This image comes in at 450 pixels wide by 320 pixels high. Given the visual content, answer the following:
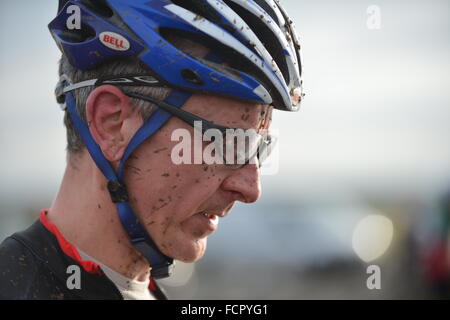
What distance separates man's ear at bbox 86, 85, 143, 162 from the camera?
3.23 m

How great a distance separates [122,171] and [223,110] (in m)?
0.68

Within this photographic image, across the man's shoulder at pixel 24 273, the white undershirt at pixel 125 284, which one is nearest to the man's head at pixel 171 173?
the white undershirt at pixel 125 284

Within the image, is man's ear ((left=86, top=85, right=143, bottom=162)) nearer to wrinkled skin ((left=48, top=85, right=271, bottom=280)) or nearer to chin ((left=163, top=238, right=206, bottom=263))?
wrinkled skin ((left=48, top=85, right=271, bottom=280))

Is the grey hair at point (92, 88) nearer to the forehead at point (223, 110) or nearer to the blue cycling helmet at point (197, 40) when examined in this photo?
the blue cycling helmet at point (197, 40)

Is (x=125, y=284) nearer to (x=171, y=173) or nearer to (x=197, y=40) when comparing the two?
(x=171, y=173)

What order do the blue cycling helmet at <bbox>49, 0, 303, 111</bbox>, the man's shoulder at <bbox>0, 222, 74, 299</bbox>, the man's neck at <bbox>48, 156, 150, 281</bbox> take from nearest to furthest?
1. the man's shoulder at <bbox>0, 222, 74, 299</bbox>
2. the blue cycling helmet at <bbox>49, 0, 303, 111</bbox>
3. the man's neck at <bbox>48, 156, 150, 281</bbox>

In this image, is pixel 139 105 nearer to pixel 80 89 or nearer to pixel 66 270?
pixel 80 89

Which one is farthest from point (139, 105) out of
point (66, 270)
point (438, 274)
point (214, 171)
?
point (438, 274)

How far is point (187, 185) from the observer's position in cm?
328

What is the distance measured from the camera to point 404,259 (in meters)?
12.7

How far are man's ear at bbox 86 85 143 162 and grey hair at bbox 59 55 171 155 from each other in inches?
2.4

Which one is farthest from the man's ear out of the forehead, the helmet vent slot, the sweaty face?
the helmet vent slot

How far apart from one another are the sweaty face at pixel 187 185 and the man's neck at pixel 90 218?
0.18 m

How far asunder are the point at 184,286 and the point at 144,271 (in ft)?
30.8
